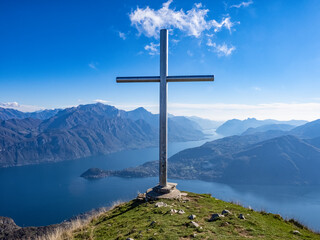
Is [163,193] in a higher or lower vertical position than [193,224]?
lower

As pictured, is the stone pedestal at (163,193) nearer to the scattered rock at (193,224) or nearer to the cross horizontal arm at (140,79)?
the scattered rock at (193,224)

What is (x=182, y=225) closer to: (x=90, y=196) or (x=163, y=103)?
(x=163, y=103)

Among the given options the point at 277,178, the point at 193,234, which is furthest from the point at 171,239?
the point at 277,178

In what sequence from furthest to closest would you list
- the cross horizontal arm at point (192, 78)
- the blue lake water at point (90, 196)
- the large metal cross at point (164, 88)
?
the blue lake water at point (90, 196)
the large metal cross at point (164, 88)
the cross horizontal arm at point (192, 78)

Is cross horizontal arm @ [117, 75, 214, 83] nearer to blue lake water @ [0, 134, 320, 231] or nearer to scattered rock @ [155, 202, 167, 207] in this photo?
scattered rock @ [155, 202, 167, 207]

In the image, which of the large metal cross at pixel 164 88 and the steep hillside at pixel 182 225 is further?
the large metal cross at pixel 164 88

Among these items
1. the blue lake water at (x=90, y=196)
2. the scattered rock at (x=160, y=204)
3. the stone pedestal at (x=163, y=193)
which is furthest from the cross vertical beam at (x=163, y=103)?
the blue lake water at (x=90, y=196)

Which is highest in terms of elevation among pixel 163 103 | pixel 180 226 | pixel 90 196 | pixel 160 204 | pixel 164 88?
pixel 164 88

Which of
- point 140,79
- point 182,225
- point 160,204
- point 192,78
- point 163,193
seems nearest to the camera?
point 182,225

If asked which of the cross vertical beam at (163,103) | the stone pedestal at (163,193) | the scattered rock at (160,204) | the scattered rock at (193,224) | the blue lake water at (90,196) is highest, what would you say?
the cross vertical beam at (163,103)

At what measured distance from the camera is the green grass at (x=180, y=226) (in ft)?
17.3

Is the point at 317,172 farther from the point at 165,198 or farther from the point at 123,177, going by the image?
the point at 165,198

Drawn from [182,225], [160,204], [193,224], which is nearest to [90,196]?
[160,204]

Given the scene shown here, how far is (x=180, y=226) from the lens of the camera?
19.0 ft
